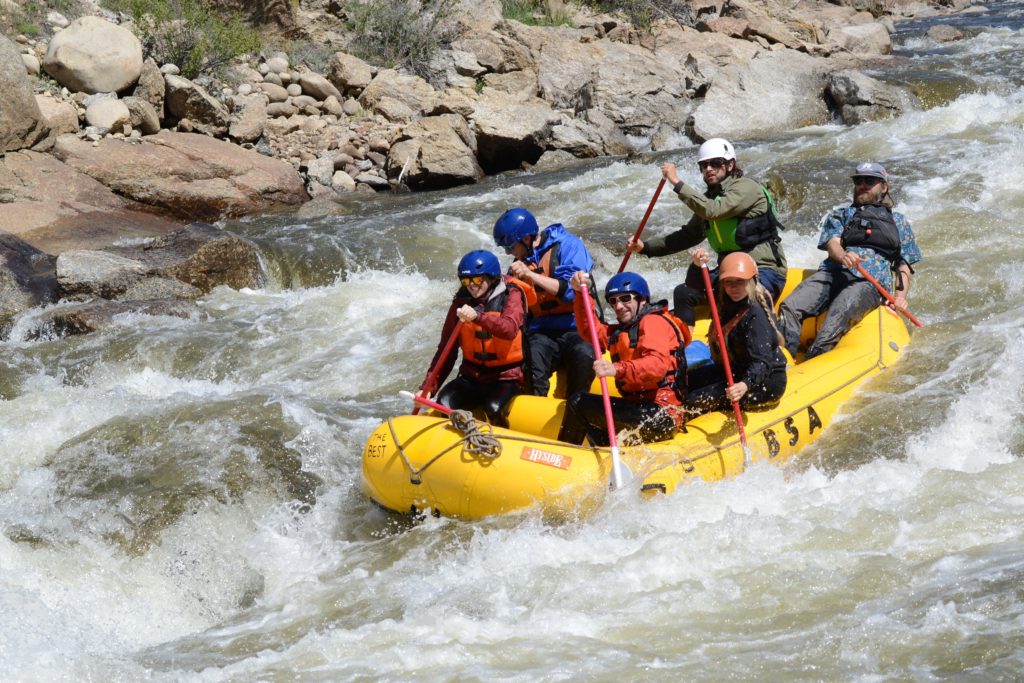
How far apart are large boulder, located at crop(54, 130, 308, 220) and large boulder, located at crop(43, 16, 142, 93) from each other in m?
1.17

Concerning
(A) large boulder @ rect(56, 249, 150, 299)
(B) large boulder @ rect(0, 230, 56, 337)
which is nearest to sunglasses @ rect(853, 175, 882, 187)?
(A) large boulder @ rect(56, 249, 150, 299)

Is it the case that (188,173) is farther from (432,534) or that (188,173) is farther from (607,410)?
(607,410)

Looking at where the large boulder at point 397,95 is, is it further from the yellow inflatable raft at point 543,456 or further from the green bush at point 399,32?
the yellow inflatable raft at point 543,456

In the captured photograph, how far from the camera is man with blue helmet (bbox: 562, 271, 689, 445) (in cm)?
547

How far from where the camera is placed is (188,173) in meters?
13.2

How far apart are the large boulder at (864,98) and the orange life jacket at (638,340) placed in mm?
10605

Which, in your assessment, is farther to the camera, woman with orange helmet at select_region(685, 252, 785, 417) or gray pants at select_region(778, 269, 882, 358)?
gray pants at select_region(778, 269, 882, 358)

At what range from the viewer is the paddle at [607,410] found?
207 inches

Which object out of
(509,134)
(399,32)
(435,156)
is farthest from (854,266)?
(399,32)

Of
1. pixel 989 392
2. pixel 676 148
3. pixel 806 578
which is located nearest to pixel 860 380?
pixel 989 392

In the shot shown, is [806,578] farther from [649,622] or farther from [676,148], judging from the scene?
[676,148]

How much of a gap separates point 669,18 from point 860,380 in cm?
1761

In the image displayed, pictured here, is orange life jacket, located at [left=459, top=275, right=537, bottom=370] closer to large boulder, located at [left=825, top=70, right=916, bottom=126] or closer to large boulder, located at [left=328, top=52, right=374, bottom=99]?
large boulder, located at [left=825, top=70, right=916, bottom=126]

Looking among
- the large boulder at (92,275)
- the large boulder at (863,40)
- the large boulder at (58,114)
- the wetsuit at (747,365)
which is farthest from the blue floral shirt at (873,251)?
the large boulder at (863,40)
